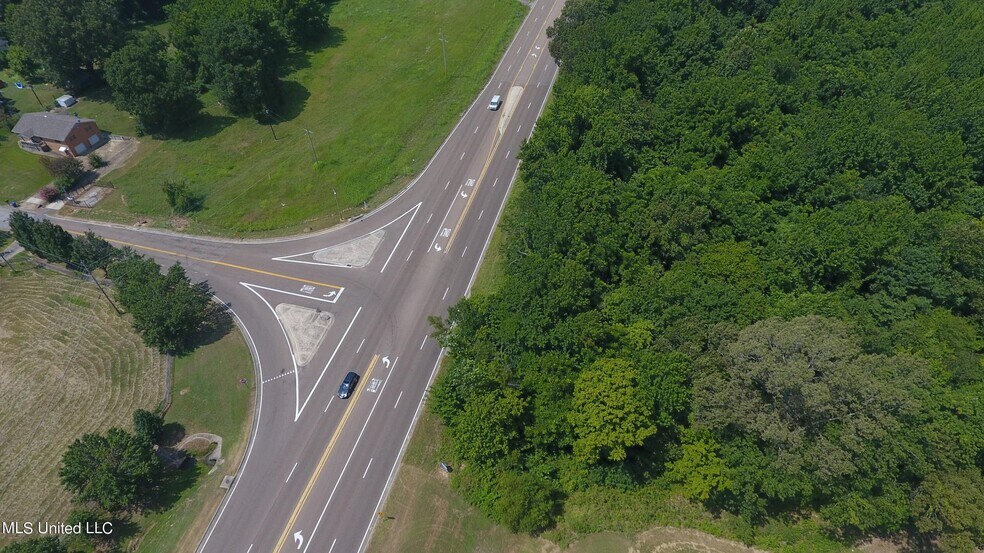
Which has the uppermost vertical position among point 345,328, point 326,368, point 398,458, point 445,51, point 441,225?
point 445,51

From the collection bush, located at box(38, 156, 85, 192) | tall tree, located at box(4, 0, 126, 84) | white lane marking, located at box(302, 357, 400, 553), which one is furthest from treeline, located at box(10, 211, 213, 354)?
tall tree, located at box(4, 0, 126, 84)

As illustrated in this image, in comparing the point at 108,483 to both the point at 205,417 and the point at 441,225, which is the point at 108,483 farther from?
the point at 441,225

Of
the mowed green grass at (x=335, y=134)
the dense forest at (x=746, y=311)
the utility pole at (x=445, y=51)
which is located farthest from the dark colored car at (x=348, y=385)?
the utility pole at (x=445, y=51)

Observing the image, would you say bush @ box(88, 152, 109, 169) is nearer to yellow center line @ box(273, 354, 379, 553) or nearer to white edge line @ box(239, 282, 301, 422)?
white edge line @ box(239, 282, 301, 422)

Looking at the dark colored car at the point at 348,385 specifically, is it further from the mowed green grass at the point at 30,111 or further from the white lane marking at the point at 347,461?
the mowed green grass at the point at 30,111

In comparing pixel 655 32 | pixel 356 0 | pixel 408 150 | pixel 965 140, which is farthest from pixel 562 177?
pixel 356 0

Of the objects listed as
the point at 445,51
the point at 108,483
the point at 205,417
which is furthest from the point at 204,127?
the point at 108,483
